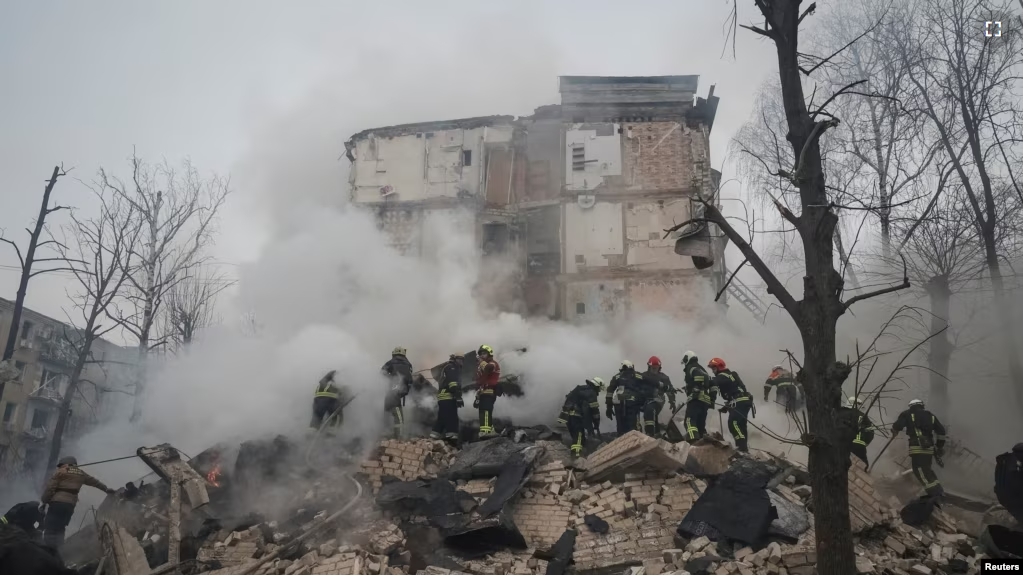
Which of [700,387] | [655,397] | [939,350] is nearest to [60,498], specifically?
[655,397]

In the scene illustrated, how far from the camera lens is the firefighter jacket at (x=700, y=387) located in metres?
10.5

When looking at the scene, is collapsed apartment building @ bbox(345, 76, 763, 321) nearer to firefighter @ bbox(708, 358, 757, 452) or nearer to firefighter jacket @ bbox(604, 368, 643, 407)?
firefighter jacket @ bbox(604, 368, 643, 407)

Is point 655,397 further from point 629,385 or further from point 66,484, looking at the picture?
point 66,484

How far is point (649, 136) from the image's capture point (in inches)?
866

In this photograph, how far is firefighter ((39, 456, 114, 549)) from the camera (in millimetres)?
8508

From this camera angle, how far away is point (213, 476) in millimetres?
9820

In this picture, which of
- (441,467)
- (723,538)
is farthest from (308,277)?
(723,538)

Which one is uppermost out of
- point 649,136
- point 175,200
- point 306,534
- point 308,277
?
point 649,136

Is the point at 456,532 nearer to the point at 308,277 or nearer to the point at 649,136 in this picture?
the point at 308,277

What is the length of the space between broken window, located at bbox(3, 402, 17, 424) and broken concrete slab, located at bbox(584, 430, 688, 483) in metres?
30.9

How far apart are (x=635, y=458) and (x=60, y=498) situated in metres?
7.94

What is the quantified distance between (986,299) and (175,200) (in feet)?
71.1

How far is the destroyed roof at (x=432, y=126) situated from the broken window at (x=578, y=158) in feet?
8.86

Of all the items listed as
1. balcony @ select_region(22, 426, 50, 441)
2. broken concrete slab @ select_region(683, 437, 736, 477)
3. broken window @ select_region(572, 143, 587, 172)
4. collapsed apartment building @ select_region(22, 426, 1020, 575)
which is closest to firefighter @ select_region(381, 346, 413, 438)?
collapsed apartment building @ select_region(22, 426, 1020, 575)
